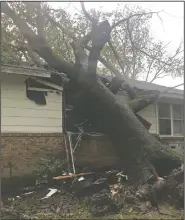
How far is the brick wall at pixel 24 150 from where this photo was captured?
371 inches

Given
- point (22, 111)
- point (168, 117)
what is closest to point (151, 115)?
point (168, 117)

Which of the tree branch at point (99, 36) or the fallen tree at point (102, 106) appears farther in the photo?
the fallen tree at point (102, 106)

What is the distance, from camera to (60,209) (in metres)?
7.86

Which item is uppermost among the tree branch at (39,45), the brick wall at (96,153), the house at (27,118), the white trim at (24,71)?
the tree branch at (39,45)

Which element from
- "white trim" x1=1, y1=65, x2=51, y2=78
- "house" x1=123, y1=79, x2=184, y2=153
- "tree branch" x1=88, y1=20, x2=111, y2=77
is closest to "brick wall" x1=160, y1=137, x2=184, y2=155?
"house" x1=123, y1=79, x2=184, y2=153

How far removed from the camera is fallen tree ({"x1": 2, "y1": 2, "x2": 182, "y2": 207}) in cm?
1010

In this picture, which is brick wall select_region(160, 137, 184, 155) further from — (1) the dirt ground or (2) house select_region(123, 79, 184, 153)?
(1) the dirt ground

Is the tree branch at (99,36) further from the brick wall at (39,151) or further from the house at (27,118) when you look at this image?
the brick wall at (39,151)

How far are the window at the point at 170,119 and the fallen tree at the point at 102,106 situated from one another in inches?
124

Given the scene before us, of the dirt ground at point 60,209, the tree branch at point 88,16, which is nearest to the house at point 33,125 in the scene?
the dirt ground at point 60,209

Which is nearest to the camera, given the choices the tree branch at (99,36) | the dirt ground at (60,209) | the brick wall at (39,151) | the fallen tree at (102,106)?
the dirt ground at (60,209)

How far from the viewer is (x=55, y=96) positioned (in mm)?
10875

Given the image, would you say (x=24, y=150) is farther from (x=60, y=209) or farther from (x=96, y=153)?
(x=96, y=153)

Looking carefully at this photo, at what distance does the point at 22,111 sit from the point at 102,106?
8.90 feet
